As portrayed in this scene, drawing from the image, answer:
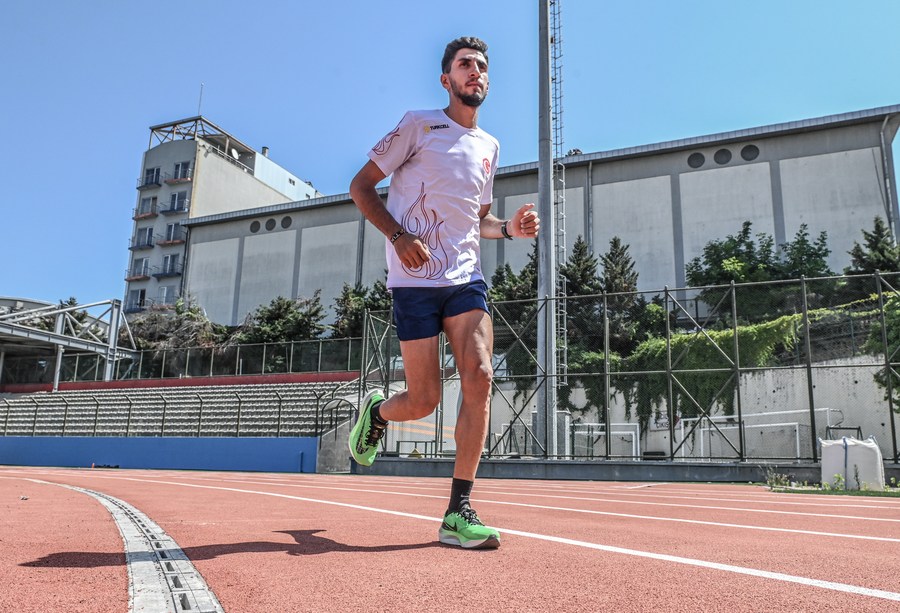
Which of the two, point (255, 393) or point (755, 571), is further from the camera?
point (255, 393)

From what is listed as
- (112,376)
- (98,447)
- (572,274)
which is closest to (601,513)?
(98,447)

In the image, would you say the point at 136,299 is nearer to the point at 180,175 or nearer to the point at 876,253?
the point at 180,175

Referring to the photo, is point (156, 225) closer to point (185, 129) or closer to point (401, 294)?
point (185, 129)

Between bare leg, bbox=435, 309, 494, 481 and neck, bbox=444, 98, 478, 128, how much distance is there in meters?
0.95

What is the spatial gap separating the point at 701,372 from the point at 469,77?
13.6 metres

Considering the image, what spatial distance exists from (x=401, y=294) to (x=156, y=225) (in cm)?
5559

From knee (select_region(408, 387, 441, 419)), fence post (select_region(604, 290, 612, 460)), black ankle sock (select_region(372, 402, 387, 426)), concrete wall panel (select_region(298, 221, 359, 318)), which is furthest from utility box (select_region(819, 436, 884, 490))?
concrete wall panel (select_region(298, 221, 359, 318))

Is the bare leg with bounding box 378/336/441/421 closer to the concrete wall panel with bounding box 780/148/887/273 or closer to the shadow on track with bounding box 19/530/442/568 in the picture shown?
the shadow on track with bounding box 19/530/442/568

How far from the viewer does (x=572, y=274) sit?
3128 cm

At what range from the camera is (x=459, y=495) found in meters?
2.91

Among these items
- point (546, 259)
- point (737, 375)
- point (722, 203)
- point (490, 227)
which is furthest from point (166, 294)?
point (490, 227)

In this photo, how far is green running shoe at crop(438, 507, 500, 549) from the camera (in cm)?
267

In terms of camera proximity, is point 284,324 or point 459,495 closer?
point 459,495

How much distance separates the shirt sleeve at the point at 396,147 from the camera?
10.7 ft
